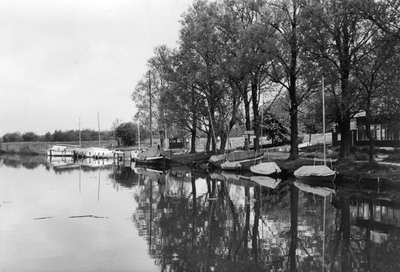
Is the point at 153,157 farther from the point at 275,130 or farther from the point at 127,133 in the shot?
the point at 127,133

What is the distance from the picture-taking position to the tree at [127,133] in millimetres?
97250

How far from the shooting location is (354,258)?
1096 centimetres

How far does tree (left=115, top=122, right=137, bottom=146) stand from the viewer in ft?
319

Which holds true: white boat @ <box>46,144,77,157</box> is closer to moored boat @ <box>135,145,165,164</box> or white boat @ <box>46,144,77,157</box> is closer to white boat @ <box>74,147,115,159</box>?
white boat @ <box>74,147,115,159</box>

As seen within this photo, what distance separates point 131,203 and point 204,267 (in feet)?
38.3

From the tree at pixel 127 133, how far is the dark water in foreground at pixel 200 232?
72.9m

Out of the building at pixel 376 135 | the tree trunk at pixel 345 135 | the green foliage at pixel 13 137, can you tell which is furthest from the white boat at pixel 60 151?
the tree trunk at pixel 345 135

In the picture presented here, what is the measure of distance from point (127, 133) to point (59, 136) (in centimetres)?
4207

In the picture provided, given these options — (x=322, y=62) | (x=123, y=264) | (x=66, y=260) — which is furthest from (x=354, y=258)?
(x=322, y=62)

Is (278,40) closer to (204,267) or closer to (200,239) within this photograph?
(200,239)

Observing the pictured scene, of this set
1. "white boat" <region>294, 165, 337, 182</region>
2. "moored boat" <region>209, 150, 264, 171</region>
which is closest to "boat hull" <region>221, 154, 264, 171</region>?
"moored boat" <region>209, 150, 264, 171</region>

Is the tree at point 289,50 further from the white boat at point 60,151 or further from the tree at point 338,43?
the white boat at point 60,151

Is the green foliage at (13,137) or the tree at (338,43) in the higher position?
the tree at (338,43)

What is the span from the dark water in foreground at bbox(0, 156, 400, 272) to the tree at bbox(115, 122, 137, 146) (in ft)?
239
